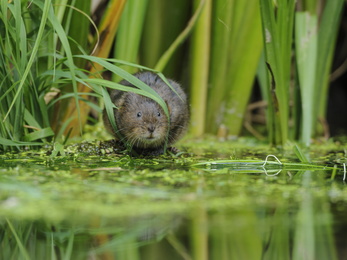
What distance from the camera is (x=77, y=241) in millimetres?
1043

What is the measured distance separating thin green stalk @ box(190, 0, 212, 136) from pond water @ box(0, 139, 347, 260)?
1410mm

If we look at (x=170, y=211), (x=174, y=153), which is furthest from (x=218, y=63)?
(x=170, y=211)

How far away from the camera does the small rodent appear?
2310 millimetres

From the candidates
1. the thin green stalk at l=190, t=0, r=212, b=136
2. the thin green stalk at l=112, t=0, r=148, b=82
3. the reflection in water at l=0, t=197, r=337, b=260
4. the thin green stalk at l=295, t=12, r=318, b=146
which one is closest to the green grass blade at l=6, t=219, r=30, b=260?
the reflection in water at l=0, t=197, r=337, b=260

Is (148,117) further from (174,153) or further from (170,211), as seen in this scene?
(170,211)

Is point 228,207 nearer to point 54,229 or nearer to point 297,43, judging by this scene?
point 54,229

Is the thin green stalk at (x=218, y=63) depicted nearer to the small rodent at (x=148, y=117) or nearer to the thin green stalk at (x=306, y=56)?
the thin green stalk at (x=306, y=56)

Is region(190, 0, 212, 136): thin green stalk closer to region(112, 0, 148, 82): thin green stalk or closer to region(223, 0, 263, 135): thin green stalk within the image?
region(223, 0, 263, 135): thin green stalk

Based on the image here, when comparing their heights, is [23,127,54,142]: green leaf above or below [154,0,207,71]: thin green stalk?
below

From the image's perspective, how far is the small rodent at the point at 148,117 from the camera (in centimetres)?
231

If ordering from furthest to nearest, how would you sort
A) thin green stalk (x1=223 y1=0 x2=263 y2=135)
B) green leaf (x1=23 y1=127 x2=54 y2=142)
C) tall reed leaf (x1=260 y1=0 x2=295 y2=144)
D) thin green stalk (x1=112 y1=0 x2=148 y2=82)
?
thin green stalk (x1=223 y1=0 x2=263 y2=135) < thin green stalk (x1=112 y1=0 x2=148 y2=82) < tall reed leaf (x1=260 y1=0 x2=295 y2=144) < green leaf (x1=23 y1=127 x2=54 y2=142)

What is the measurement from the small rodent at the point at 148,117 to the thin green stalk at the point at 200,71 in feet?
2.41

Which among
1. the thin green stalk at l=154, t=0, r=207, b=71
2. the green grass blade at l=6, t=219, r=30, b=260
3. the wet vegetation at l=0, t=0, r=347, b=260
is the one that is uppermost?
the thin green stalk at l=154, t=0, r=207, b=71

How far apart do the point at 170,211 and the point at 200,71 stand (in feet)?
7.34
